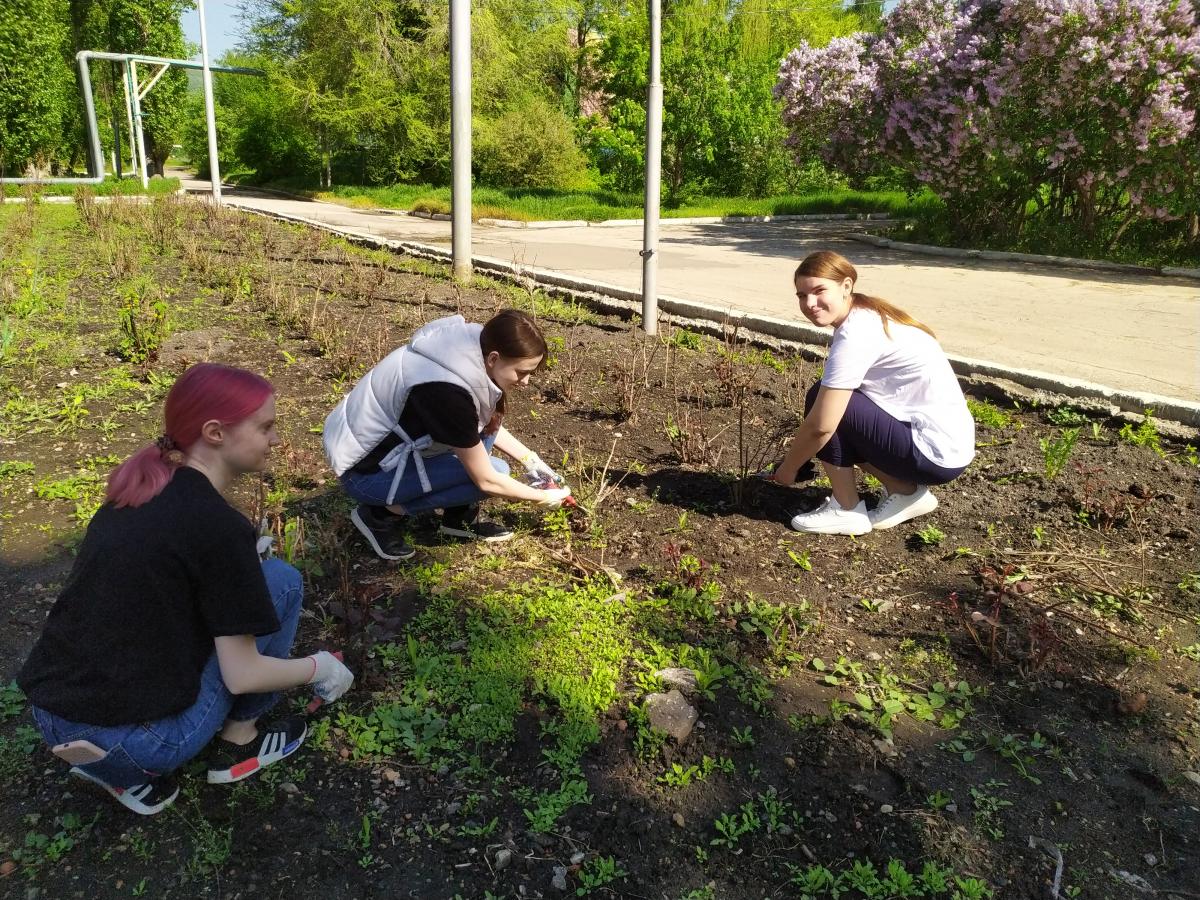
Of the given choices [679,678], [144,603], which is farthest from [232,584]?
[679,678]

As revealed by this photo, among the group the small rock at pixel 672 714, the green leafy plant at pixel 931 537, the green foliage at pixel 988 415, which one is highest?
the green foliage at pixel 988 415

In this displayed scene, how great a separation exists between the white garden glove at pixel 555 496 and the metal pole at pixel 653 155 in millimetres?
3076

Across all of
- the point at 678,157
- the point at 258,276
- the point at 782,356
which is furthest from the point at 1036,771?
the point at 678,157

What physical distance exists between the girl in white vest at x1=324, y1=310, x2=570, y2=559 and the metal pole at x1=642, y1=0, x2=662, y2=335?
10.0 feet

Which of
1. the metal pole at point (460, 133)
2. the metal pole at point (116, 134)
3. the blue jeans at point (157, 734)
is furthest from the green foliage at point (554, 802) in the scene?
the metal pole at point (116, 134)

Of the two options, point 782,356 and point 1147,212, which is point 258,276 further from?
point 1147,212

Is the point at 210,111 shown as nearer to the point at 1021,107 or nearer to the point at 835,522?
the point at 1021,107

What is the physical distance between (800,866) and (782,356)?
436 cm

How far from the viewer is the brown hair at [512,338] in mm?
2824

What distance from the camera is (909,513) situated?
350cm

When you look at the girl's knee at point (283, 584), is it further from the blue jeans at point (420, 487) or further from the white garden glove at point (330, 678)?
the blue jeans at point (420, 487)

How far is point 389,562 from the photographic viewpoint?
3.23 meters

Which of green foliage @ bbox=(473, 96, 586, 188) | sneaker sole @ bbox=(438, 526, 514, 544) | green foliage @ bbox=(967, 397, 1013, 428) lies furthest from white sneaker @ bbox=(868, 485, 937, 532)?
green foliage @ bbox=(473, 96, 586, 188)

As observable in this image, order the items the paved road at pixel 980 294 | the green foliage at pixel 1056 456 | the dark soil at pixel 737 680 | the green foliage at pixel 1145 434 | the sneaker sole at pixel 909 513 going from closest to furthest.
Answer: the dark soil at pixel 737 680, the sneaker sole at pixel 909 513, the green foliage at pixel 1056 456, the green foliage at pixel 1145 434, the paved road at pixel 980 294
